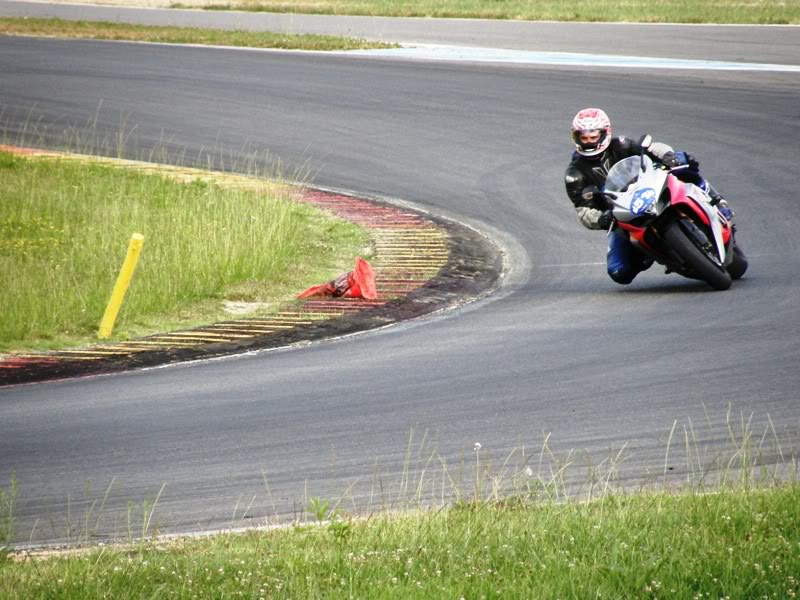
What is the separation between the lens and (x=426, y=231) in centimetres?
1508

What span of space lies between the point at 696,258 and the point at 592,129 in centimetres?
149

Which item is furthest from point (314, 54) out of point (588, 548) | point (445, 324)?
point (588, 548)

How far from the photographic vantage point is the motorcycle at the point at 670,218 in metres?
11.0

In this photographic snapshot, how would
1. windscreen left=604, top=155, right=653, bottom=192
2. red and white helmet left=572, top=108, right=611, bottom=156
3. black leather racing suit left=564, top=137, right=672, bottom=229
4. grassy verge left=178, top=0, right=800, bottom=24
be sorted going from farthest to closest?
grassy verge left=178, top=0, right=800, bottom=24
black leather racing suit left=564, top=137, right=672, bottom=229
red and white helmet left=572, top=108, right=611, bottom=156
windscreen left=604, top=155, right=653, bottom=192

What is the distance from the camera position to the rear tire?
431 inches

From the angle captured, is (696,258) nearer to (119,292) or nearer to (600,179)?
(600,179)

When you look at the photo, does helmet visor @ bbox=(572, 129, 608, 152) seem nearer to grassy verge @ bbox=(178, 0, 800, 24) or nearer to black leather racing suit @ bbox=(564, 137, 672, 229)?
black leather racing suit @ bbox=(564, 137, 672, 229)

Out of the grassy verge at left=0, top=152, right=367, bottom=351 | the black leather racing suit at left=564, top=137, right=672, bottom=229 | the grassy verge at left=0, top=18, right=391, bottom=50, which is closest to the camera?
the grassy verge at left=0, top=152, right=367, bottom=351

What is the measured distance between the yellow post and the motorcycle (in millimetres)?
3828

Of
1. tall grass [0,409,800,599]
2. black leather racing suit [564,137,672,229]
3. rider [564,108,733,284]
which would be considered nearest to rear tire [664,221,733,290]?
rider [564,108,733,284]

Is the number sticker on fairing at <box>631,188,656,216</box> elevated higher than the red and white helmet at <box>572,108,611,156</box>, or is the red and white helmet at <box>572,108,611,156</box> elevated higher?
the red and white helmet at <box>572,108,611,156</box>

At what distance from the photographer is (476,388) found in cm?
861

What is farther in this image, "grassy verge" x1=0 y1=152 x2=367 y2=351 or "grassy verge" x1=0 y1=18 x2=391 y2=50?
"grassy verge" x1=0 y1=18 x2=391 y2=50

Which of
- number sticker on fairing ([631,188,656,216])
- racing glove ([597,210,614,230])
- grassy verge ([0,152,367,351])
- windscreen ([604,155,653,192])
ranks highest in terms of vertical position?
windscreen ([604,155,653,192])
